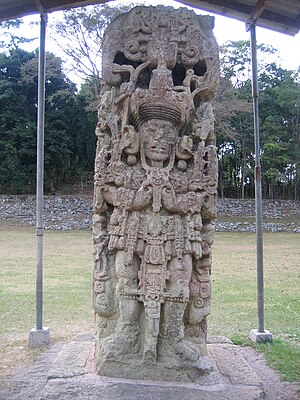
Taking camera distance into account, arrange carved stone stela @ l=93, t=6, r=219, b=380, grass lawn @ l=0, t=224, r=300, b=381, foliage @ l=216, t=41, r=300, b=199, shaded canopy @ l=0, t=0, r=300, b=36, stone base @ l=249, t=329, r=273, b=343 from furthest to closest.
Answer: foliage @ l=216, t=41, r=300, b=199
stone base @ l=249, t=329, r=273, b=343
grass lawn @ l=0, t=224, r=300, b=381
shaded canopy @ l=0, t=0, r=300, b=36
carved stone stela @ l=93, t=6, r=219, b=380

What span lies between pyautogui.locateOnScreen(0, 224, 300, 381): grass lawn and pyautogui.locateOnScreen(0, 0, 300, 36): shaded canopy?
3.90 meters

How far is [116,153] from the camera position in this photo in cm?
432

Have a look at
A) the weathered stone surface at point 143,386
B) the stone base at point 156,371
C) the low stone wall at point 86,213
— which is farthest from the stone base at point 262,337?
the low stone wall at point 86,213

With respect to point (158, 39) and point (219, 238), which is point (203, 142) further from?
point (219, 238)

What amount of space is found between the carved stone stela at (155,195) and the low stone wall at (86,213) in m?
16.3

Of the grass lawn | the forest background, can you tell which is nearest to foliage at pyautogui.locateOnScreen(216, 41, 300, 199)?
the forest background

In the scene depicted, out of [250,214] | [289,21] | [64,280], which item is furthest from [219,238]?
[289,21]

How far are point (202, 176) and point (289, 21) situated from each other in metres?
2.44

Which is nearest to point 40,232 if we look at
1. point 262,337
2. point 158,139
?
point 158,139

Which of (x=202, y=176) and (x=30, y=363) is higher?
(x=202, y=176)

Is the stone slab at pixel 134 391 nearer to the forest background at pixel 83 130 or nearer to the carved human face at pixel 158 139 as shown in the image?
the carved human face at pixel 158 139

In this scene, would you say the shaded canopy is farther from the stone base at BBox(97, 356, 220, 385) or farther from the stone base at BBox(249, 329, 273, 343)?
the stone base at BBox(97, 356, 220, 385)

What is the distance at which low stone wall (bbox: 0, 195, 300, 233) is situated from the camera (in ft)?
70.3

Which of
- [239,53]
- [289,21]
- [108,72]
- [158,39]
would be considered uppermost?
[239,53]
